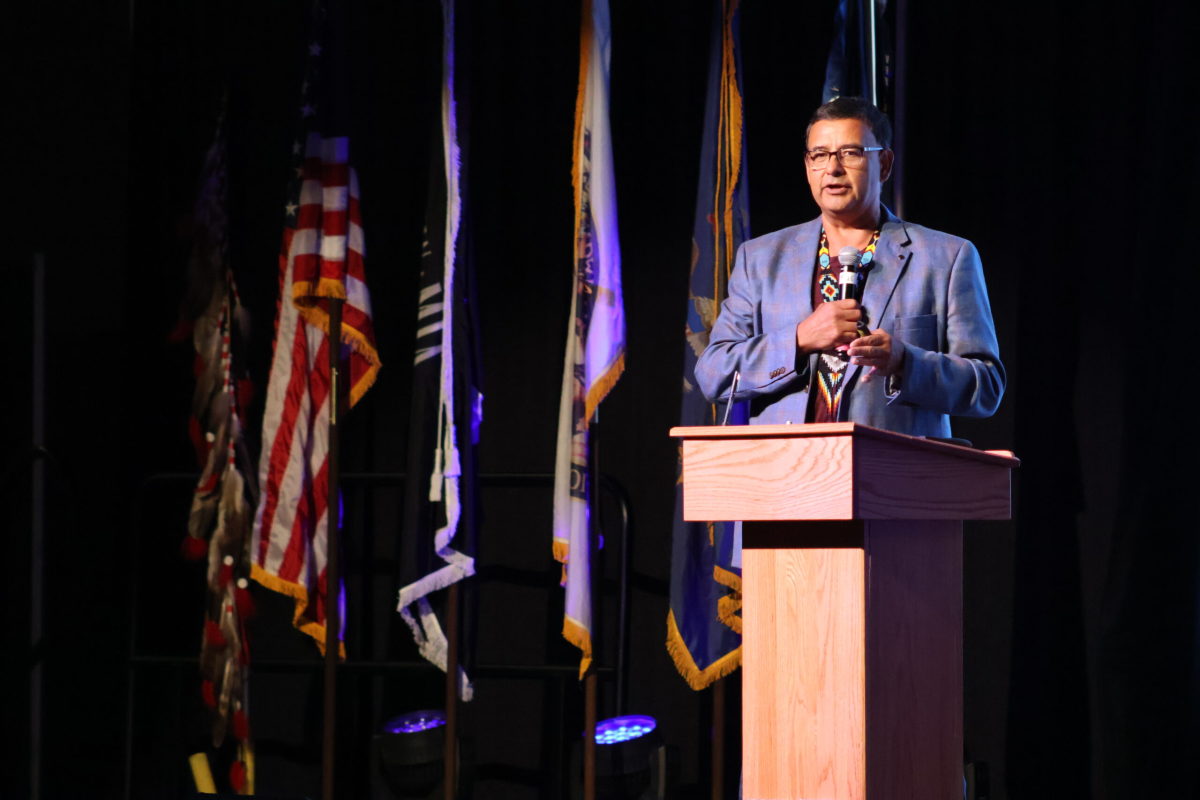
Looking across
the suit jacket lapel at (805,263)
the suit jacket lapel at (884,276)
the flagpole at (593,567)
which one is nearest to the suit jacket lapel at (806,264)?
the suit jacket lapel at (805,263)

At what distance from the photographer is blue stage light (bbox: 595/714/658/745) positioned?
3.54 metres

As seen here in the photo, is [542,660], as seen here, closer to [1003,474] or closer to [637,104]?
[637,104]

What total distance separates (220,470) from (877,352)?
2.46 m

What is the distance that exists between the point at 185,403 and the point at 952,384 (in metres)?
3.01

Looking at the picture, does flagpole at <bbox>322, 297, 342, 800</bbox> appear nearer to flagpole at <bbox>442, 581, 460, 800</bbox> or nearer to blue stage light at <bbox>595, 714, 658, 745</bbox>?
flagpole at <bbox>442, 581, 460, 800</bbox>

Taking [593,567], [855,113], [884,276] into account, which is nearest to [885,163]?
[855,113]

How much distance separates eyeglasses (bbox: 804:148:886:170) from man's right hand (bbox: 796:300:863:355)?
553 millimetres

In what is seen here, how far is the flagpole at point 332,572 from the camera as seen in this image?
3721 millimetres

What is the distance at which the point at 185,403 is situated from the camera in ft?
15.0

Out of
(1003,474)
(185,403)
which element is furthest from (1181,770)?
(185,403)

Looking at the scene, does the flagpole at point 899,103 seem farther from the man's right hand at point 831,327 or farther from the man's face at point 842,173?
the man's right hand at point 831,327

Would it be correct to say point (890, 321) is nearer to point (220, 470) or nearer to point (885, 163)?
point (885, 163)

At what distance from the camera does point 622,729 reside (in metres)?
3.58

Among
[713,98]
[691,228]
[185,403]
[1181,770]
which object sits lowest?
[1181,770]
